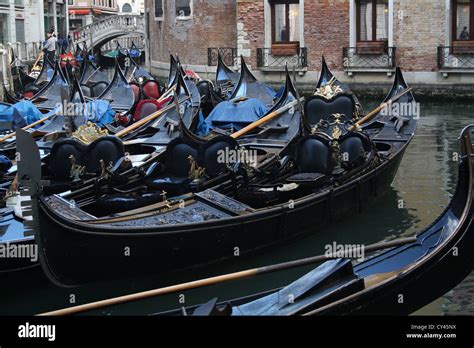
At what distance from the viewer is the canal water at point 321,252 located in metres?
3.33

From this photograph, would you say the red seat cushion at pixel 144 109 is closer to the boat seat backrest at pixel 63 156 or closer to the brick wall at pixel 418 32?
the boat seat backrest at pixel 63 156

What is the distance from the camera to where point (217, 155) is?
4.14 m

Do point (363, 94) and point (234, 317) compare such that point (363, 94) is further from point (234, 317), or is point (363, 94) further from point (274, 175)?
point (234, 317)

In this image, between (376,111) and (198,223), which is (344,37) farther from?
(198,223)

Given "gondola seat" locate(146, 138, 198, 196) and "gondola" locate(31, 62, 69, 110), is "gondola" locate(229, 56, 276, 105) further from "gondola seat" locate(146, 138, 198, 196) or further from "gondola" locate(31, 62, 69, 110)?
"gondola seat" locate(146, 138, 198, 196)

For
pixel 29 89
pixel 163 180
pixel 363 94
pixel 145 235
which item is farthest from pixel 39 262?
pixel 363 94

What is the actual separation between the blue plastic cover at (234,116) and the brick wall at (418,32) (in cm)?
438

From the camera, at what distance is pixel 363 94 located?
965cm

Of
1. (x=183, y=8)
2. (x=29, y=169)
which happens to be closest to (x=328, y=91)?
(x=29, y=169)

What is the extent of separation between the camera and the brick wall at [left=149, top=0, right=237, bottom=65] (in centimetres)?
1110

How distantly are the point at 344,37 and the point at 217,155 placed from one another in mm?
6143

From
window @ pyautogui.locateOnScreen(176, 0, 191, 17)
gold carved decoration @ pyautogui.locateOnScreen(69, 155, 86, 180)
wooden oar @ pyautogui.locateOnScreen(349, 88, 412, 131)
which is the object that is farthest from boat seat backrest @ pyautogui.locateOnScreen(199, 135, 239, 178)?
window @ pyautogui.locateOnScreen(176, 0, 191, 17)

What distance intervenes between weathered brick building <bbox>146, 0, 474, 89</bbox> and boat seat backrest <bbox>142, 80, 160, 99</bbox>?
9.51 feet

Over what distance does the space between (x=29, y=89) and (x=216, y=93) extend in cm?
218
